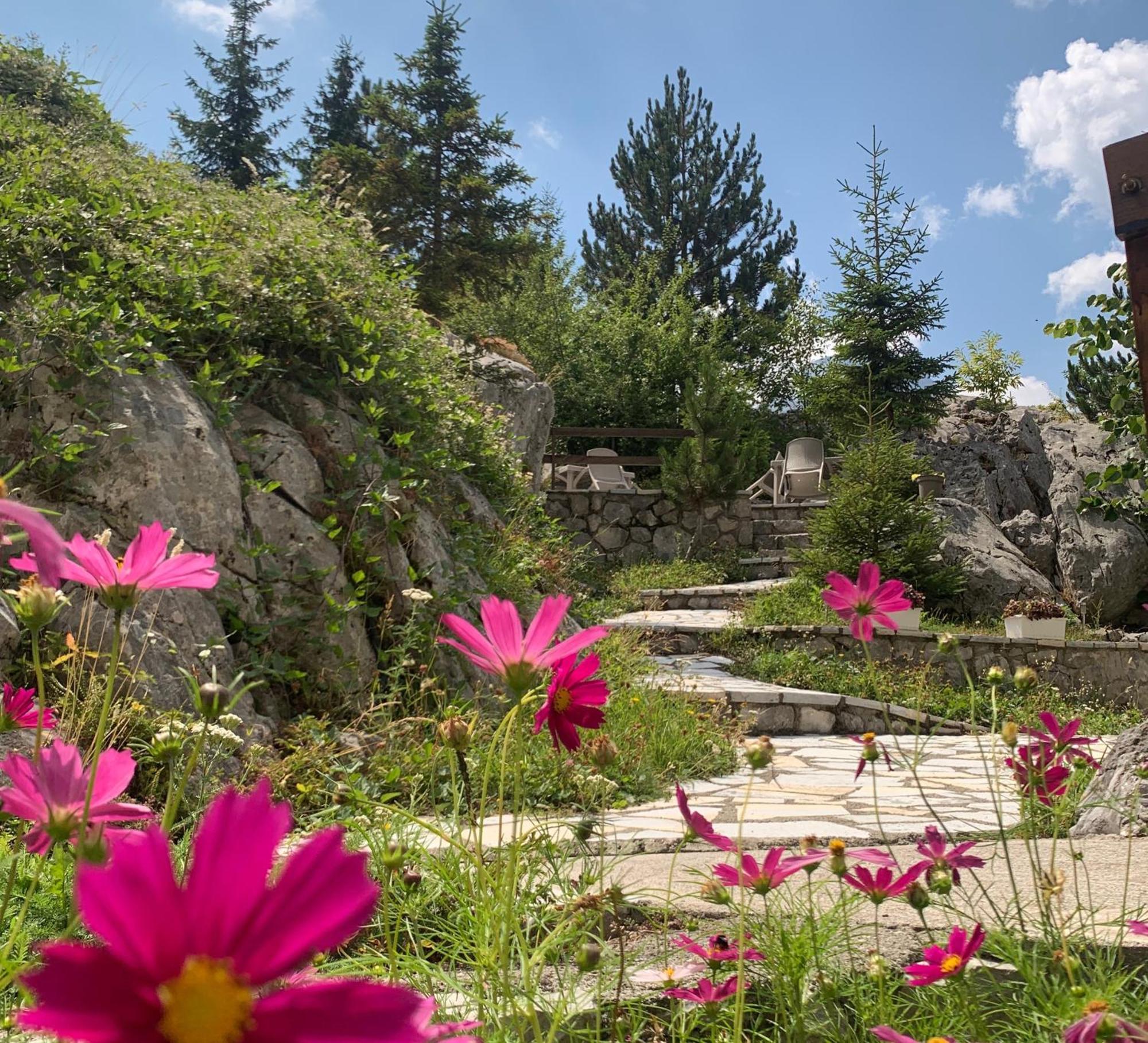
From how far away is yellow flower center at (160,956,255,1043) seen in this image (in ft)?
0.96

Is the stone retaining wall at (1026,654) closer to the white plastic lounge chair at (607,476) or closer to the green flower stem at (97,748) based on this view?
the white plastic lounge chair at (607,476)

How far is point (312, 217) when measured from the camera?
5.79m

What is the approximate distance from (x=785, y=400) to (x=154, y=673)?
68.2 ft

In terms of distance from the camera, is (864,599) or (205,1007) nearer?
(205,1007)

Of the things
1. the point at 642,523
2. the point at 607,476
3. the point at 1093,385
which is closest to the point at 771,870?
the point at 642,523

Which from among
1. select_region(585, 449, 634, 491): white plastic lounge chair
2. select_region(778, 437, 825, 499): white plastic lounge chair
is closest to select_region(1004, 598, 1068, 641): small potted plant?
select_region(778, 437, 825, 499): white plastic lounge chair

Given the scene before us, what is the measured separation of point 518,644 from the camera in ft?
2.73

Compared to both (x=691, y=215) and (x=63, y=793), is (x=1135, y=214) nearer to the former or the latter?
(x=63, y=793)

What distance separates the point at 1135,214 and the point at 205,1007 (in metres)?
1.84

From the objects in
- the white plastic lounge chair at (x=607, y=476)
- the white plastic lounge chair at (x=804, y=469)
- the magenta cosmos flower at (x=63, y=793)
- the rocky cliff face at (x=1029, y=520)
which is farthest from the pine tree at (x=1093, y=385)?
the magenta cosmos flower at (x=63, y=793)

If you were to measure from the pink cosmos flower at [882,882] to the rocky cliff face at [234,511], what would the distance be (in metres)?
2.68

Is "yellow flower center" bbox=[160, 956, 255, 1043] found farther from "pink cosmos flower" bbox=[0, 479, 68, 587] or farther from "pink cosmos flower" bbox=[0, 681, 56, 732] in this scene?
"pink cosmos flower" bbox=[0, 681, 56, 732]

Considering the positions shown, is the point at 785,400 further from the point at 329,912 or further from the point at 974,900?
the point at 329,912

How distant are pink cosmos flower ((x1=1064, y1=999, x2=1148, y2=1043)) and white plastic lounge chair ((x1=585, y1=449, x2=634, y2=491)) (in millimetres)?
12906
